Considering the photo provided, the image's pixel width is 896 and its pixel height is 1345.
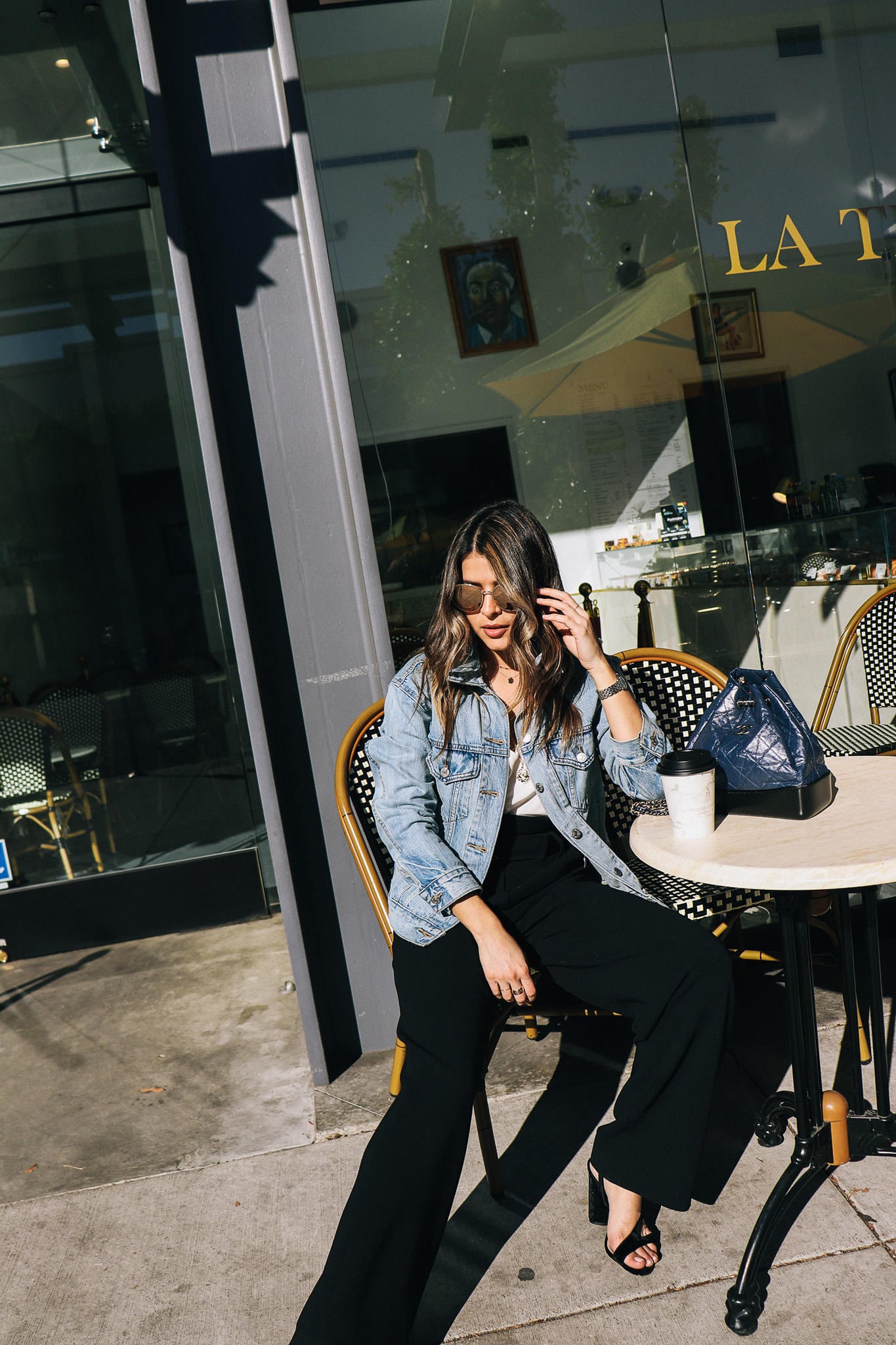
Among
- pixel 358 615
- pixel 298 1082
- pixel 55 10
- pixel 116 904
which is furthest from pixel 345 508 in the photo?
pixel 55 10

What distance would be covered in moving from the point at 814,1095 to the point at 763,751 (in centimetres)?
72

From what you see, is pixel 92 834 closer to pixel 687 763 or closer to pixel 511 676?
pixel 511 676

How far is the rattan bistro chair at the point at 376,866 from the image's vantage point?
2.03 m

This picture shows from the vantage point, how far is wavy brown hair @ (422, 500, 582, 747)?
6.88 ft

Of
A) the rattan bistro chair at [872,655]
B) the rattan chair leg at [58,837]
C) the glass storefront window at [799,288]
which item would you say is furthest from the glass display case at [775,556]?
the rattan chair leg at [58,837]

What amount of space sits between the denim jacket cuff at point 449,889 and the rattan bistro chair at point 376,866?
0.26 m

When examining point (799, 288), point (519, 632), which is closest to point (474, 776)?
point (519, 632)

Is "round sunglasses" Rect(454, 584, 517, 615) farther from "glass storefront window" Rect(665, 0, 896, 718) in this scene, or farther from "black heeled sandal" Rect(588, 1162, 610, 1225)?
"glass storefront window" Rect(665, 0, 896, 718)

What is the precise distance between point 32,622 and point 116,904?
1.29 meters

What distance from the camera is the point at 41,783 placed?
4332mm

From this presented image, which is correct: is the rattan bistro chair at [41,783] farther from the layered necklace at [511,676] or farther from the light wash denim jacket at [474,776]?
the layered necklace at [511,676]

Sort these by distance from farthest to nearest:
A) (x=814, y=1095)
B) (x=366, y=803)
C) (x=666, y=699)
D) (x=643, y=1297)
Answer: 1. (x=666, y=699)
2. (x=366, y=803)
3. (x=814, y=1095)
4. (x=643, y=1297)

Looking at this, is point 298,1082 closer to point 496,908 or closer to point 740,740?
point 496,908

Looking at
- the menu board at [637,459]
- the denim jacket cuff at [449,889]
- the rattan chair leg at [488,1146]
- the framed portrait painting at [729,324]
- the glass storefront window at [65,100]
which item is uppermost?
the glass storefront window at [65,100]
